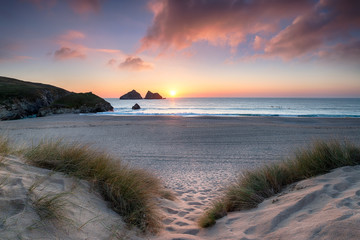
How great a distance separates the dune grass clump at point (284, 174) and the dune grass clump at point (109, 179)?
1.17m

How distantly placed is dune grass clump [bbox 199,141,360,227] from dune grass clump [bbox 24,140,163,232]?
1168mm

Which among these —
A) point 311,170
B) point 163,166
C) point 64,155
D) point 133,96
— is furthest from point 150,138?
point 133,96

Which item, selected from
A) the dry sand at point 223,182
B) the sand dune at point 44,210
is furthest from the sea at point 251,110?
the sand dune at point 44,210

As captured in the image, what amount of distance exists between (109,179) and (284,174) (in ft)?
10.9

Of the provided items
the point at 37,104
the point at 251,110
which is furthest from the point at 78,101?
the point at 251,110

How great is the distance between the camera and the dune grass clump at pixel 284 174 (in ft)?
12.9

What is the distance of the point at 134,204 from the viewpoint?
357cm

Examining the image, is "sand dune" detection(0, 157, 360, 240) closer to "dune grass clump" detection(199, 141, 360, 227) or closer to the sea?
"dune grass clump" detection(199, 141, 360, 227)

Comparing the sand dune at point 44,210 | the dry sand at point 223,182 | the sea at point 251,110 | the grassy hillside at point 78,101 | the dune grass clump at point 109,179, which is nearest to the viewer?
the sand dune at point 44,210

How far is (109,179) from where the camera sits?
3908 millimetres

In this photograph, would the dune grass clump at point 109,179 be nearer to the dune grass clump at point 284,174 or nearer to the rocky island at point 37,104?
the dune grass clump at point 284,174

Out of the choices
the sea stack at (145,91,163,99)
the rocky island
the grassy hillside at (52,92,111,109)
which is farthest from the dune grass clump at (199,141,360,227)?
the sea stack at (145,91,163,99)

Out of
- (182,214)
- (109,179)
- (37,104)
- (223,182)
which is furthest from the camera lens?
(37,104)

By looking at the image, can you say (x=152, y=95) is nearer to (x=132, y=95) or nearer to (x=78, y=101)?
(x=132, y=95)
